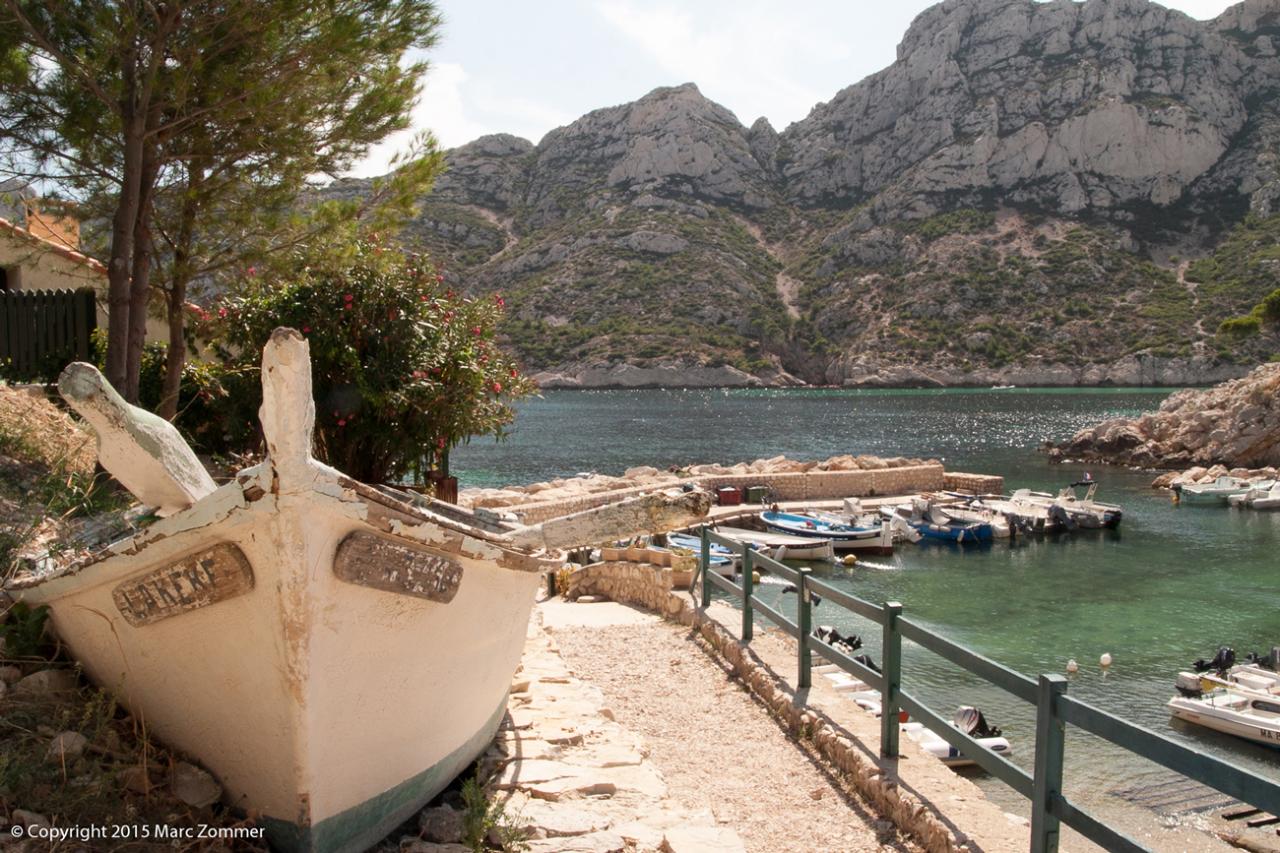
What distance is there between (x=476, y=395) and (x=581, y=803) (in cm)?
433

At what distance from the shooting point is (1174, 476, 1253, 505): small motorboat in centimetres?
3288

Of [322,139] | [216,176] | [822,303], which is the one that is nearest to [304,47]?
[322,139]

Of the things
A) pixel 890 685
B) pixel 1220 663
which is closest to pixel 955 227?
pixel 1220 663

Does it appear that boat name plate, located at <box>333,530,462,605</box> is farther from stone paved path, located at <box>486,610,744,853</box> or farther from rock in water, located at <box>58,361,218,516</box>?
stone paved path, located at <box>486,610,744,853</box>

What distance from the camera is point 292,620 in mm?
3357

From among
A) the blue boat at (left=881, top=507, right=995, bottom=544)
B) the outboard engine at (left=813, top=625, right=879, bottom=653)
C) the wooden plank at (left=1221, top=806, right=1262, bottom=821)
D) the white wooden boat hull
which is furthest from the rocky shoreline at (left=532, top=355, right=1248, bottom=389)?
the wooden plank at (left=1221, top=806, right=1262, bottom=821)

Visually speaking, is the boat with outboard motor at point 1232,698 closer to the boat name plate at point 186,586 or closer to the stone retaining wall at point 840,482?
the boat name plate at point 186,586

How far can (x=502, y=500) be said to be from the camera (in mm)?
22156

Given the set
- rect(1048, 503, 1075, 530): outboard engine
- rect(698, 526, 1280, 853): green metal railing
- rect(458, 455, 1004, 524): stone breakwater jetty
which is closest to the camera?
rect(698, 526, 1280, 853): green metal railing

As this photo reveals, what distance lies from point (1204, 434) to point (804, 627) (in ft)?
140

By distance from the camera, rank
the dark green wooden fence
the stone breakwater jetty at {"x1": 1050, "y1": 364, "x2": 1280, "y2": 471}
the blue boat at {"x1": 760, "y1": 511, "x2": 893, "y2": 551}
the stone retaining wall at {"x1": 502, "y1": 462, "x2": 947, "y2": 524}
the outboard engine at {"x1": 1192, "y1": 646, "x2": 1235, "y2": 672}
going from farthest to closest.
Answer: the stone breakwater jetty at {"x1": 1050, "y1": 364, "x2": 1280, "y2": 471}, the stone retaining wall at {"x1": 502, "y1": 462, "x2": 947, "y2": 524}, the blue boat at {"x1": 760, "y1": 511, "x2": 893, "y2": 551}, the outboard engine at {"x1": 1192, "y1": 646, "x2": 1235, "y2": 672}, the dark green wooden fence

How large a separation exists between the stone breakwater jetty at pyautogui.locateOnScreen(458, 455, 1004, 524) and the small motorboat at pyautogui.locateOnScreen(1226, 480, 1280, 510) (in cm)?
788

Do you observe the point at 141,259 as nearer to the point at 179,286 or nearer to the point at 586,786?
the point at 179,286

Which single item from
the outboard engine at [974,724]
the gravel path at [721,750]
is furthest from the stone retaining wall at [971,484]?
the gravel path at [721,750]
